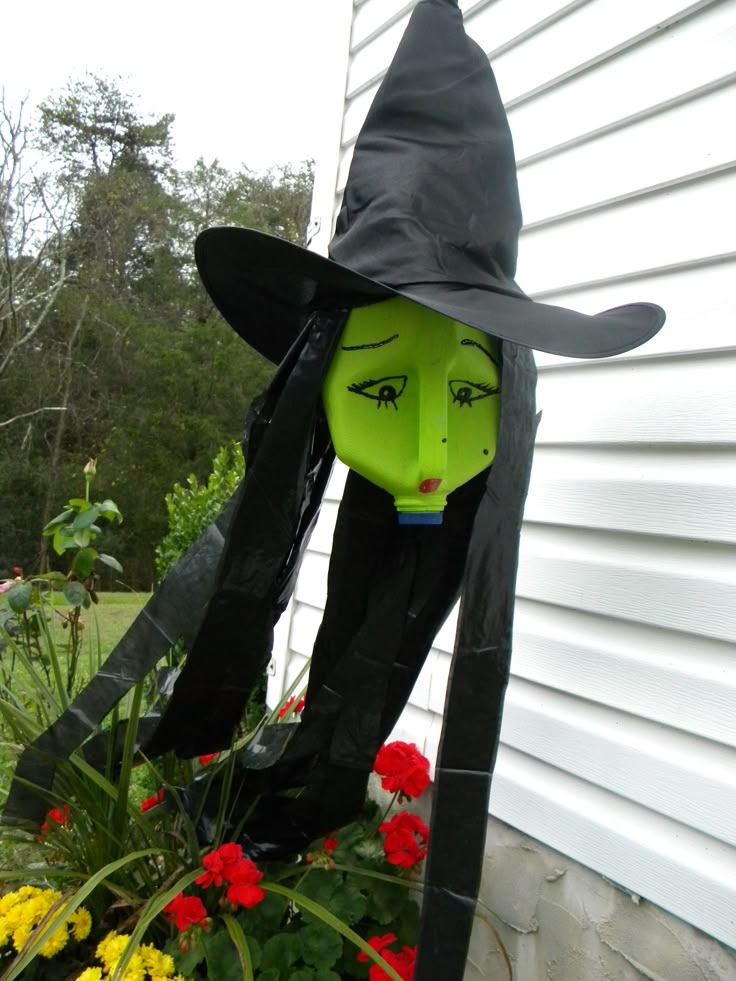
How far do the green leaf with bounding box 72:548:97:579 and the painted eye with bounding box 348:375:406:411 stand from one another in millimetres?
1339

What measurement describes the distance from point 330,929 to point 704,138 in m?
1.75

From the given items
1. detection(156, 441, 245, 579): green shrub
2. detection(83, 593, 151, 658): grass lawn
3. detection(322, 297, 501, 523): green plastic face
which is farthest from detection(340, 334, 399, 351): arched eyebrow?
detection(83, 593, 151, 658): grass lawn

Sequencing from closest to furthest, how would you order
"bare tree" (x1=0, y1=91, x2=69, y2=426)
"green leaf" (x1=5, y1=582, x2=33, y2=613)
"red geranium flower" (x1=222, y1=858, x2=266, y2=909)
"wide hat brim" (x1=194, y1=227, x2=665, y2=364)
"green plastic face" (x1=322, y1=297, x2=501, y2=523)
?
"wide hat brim" (x1=194, y1=227, x2=665, y2=364), "green plastic face" (x1=322, y1=297, x2=501, y2=523), "red geranium flower" (x1=222, y1=858, x2=266, y2=909), "green leaf" (x1=5, y1=582, x2=33, y2=613), "bare tree" (x1=0, y1=91, x2=69, y2=426)

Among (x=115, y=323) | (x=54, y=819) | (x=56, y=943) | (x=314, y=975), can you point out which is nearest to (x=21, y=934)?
(x=56, y=943)

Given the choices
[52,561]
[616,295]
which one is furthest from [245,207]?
[616,295]

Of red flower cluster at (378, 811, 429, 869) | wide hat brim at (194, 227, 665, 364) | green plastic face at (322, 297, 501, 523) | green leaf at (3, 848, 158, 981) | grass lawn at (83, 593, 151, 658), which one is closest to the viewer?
wide hat brim at (194, 227, 665, 364)

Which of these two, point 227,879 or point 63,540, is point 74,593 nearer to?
point 63,540

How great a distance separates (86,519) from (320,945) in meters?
1.26

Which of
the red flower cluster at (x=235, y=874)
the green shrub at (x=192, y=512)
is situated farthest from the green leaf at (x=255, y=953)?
the green shrub at (x=192, y=512)

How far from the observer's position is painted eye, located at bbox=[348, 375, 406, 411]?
1.25m

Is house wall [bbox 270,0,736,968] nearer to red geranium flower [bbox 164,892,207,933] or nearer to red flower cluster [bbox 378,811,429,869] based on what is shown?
red flower cluster [bbox 378,811,429,869]

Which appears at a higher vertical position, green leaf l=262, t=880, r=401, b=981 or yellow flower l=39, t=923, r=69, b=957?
green leaf l=262, t=880, r=401, b=981

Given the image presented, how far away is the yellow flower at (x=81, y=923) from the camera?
5.56 ft

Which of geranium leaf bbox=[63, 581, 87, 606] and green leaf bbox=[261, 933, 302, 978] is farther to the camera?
geranium leaf bbox=[63, 581, 87, 606]
